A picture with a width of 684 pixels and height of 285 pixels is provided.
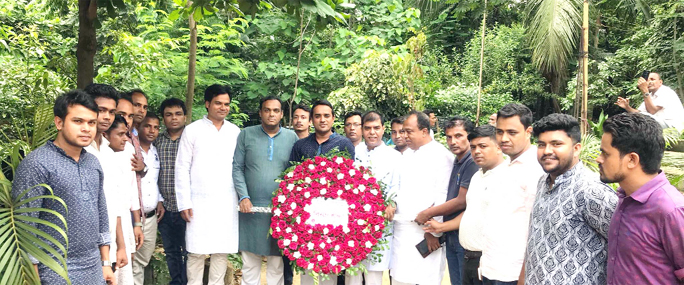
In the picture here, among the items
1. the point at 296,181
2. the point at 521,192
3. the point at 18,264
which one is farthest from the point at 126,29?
the point at 521,192

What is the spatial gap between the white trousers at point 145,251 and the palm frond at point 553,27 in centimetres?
1096

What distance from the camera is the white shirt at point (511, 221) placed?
3.81 m

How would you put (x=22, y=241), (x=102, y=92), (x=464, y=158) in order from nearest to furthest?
→ 1. (x=22, y=241)
2. (x=102, y=92)
3. (x=464, y=158)

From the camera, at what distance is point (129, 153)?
5219 mm

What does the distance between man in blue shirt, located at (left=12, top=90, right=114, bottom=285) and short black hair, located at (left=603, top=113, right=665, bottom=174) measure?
9.54ft

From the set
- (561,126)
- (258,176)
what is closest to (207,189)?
(258,176)

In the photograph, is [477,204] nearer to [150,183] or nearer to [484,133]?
[484,133]

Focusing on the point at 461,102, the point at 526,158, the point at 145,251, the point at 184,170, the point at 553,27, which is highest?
the point at 553,27

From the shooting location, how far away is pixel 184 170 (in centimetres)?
550

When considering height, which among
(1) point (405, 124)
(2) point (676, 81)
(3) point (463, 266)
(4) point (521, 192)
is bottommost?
(3) point (463, 266)

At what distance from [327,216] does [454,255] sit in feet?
3.67

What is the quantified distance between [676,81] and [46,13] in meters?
12.5

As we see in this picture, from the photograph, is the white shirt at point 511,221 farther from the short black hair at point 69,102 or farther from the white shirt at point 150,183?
the white shirt at point 150,183

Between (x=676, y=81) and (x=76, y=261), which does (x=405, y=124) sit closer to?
(x=76, y=261)
